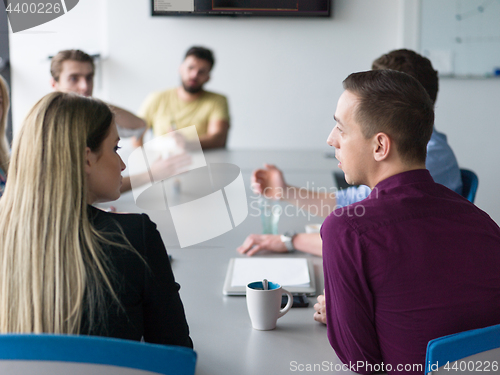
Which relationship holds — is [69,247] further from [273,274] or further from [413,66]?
[413,66]

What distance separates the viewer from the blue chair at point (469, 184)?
1741 mm

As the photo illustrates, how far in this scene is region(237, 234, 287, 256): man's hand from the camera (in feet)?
4.91

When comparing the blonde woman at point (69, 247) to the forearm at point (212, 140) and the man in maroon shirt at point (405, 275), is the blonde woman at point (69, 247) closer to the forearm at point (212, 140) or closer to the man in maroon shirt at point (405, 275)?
the man in maroon shirt at point (405, 275)

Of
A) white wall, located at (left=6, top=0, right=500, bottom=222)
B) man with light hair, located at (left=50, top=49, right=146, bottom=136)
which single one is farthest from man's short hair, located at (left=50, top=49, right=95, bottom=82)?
white wall, located at (left=6, top=0, right=500, bottom=222)

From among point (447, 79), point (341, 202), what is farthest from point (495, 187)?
point (341, 202)

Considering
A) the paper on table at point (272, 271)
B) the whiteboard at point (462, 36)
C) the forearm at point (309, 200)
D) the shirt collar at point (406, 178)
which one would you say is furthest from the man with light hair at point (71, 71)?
the whiteboard at point (462, 36)

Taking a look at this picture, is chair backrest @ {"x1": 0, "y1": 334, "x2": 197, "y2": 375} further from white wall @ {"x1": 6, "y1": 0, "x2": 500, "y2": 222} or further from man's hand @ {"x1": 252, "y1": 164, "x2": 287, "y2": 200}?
white wall @ {"x1": 6, "y1": 0, "x2": 500, "y2": 222}

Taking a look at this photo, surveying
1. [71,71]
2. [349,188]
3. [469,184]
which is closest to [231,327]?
[349,188]

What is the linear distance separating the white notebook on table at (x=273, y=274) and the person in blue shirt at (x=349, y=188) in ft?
0.33

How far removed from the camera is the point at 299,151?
4.07 meters

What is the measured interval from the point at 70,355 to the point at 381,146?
72 cm

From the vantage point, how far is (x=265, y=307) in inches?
39.3

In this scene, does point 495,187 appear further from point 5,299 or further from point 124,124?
point 5,299

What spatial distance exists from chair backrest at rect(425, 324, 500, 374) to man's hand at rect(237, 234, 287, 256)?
0.79m
